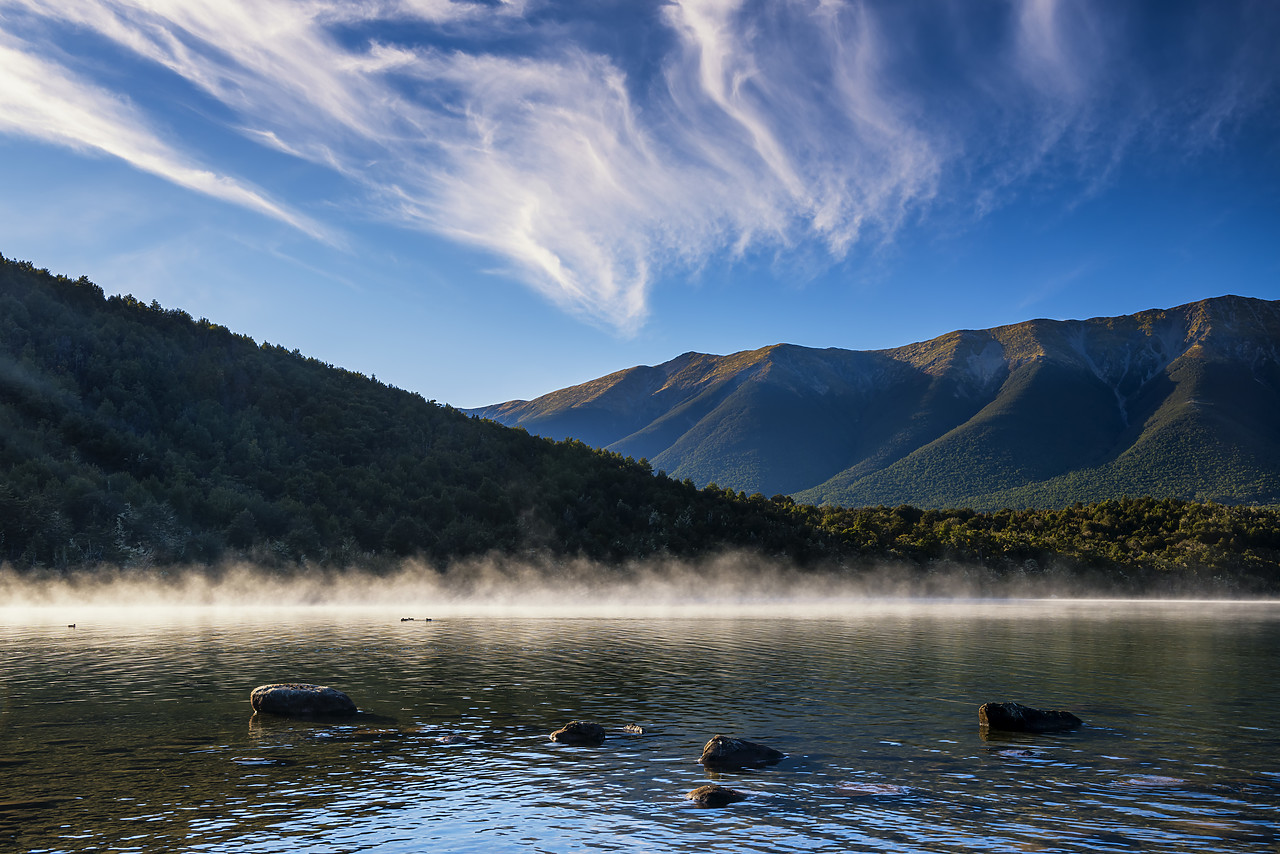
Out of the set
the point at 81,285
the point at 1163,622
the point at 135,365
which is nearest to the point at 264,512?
the point at 135,365

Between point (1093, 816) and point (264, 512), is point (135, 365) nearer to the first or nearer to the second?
point (264, 512)

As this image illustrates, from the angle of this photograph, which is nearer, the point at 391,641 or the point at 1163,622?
the point at 391,641

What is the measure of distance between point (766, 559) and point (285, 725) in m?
124

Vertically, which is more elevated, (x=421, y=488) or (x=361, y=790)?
(x=421, y=488)

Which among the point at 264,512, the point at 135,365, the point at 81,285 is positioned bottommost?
the point at 264,512

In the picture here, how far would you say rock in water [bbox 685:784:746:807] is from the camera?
20.6 metres

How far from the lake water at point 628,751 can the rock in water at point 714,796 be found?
333 mm

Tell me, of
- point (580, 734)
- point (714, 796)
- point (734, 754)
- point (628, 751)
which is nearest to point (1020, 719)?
point (734, 754)

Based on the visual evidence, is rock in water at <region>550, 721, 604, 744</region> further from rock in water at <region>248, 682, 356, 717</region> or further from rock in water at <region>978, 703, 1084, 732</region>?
rock in water at <region>978, 703, 1084, 732</region>

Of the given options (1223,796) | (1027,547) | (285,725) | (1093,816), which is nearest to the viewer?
(1093,816)

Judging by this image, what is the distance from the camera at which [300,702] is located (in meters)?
31.9

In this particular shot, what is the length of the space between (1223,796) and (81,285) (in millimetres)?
167323

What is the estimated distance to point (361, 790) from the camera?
22.0 metres

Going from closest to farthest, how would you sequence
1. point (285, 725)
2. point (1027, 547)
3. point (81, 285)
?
1. point (285, 725)
2. point (81, 285)
3. point (1027, 547)
